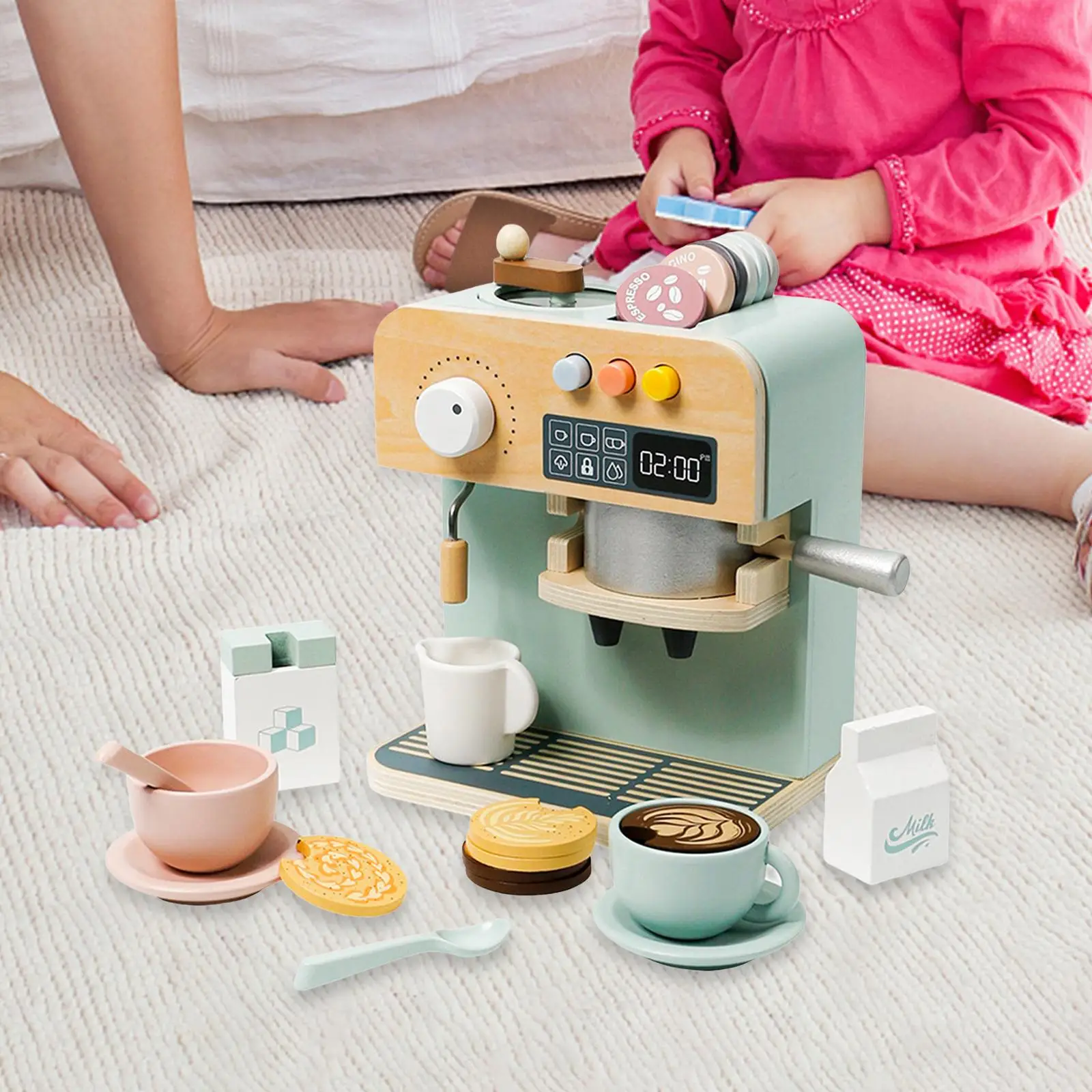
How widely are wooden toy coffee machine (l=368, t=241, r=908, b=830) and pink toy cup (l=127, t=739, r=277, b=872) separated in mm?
105

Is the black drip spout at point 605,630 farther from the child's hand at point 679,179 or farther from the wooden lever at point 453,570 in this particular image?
the child's hand at point 679,179

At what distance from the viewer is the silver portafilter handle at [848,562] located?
0.70 metres

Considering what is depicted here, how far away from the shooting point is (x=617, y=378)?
707 millimetres

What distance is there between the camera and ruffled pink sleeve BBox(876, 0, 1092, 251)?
1.19 metres

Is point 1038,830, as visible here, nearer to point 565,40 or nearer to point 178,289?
point 178,289

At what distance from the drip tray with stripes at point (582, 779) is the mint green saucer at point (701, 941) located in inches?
3.1

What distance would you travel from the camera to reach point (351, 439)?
1250mm

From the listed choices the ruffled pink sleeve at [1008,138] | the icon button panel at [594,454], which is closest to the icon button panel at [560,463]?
the icon button panel at [594,454]

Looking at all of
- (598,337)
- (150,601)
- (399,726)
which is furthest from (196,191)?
(598,337)

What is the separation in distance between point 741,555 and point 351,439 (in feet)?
1.85

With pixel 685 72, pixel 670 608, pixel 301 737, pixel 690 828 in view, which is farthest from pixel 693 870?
pixel 685 72

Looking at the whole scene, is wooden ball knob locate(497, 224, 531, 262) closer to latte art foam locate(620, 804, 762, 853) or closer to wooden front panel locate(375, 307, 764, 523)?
wooden front panel locate(375, 307, 764, 523)

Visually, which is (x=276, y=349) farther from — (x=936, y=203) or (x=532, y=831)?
(x=532, y=831)

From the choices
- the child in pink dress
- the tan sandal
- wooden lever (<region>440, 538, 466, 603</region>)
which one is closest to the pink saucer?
wooden lever (<region>440, 538, 466, 603</region>)
